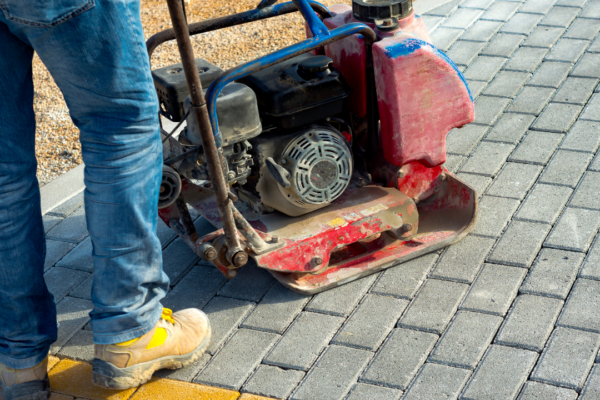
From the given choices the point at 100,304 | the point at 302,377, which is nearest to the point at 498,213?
the point at 302,377

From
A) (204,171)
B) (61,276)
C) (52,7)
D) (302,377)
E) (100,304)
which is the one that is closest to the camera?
(52,7)

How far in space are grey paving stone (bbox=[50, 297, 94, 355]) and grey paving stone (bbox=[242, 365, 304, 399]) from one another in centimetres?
76

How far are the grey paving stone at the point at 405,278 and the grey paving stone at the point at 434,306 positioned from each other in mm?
40

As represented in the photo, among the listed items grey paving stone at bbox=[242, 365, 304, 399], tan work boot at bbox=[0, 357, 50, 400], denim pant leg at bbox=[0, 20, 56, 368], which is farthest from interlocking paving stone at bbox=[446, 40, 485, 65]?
tan work boot at bbox=[0, 357, 50, 400]

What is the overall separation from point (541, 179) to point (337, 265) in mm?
1099

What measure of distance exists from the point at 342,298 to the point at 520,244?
30.2 inches

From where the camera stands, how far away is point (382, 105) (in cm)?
256

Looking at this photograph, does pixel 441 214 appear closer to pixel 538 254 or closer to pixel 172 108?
pixel 538 254

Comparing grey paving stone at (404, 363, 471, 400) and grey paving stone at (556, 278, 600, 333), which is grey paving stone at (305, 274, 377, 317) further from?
grey paving stone at (556, 278, 600, 333)

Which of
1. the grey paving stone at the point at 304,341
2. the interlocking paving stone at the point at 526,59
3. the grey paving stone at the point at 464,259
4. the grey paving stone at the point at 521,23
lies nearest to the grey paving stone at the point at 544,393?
the grey paving stone at the point at 464,259

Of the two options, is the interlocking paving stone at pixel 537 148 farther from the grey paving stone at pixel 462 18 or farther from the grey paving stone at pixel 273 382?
the grey paving stone at pixel 273 382

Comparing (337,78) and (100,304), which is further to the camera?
(337,78)

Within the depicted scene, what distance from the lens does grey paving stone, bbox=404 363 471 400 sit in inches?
83.0

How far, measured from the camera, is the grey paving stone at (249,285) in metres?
2.68
